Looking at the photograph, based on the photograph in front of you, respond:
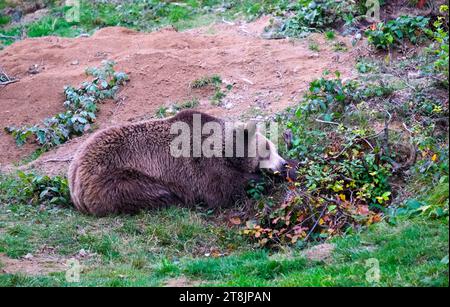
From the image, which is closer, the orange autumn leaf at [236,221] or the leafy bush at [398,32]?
the orange autumn leaf at [236,221]

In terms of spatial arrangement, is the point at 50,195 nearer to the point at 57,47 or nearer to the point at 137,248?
the point at 137,248

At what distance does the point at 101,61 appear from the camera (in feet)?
40.2

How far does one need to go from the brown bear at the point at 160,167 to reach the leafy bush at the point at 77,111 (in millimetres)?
1695

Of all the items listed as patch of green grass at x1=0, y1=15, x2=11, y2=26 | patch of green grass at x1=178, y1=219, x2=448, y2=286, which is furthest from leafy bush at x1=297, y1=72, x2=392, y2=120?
patch of green grass at x1=0, y1=15, x2=11, y2=26

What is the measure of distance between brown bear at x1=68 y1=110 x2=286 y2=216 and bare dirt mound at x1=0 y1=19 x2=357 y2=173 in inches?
45.1

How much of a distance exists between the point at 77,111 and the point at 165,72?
5.11 ft

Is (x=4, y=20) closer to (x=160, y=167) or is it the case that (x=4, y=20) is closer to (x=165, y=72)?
(x=165, y=72)

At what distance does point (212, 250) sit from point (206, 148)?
5.08 ft

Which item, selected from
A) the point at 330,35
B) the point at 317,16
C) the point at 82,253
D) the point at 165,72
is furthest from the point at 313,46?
the point at 82,253

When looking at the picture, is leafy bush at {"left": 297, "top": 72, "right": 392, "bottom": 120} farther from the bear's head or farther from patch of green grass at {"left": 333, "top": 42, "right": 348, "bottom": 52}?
patch of green grass at {"left": 333, "top": 42, "right": 348, "bottom": 52}

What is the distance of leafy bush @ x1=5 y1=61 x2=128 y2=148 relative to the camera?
10.6 m

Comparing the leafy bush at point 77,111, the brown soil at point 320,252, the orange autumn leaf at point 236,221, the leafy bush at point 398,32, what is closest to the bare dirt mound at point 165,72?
the leafy bush at point 77,111

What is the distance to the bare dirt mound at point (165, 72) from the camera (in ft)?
34.9

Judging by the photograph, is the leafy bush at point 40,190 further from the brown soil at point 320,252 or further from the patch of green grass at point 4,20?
the patch of green grass at point 4,20
